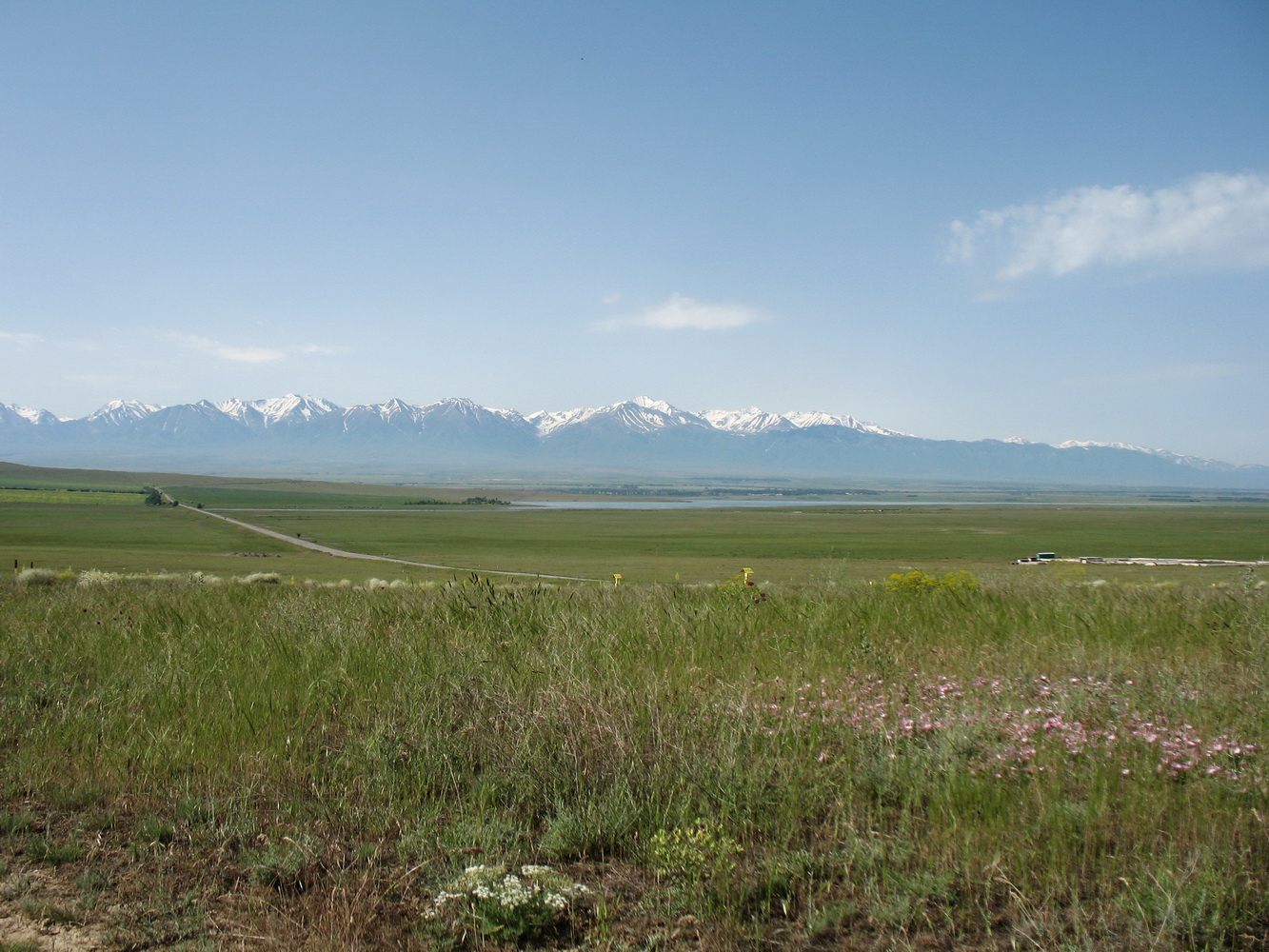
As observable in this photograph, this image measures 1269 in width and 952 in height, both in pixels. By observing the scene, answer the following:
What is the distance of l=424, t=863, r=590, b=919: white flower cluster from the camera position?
314cm

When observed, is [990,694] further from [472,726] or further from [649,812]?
[472,726]

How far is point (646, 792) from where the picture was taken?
4047 millimetres

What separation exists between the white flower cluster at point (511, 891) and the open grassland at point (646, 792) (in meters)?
0.02

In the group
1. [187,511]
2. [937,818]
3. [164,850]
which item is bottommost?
[187,511]

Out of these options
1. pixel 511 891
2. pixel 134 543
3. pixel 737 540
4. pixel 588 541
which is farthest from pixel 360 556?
pixel 511 891

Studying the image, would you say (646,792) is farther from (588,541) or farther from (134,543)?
(588,541)

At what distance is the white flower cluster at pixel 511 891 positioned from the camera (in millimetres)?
3137

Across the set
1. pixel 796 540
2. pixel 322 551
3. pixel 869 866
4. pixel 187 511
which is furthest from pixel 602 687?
pixel 187 511

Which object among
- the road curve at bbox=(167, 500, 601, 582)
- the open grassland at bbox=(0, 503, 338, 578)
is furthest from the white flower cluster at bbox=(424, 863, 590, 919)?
the road curve at bbox=(167, 500, 601, 582)

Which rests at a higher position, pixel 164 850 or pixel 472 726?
pixel 472 726

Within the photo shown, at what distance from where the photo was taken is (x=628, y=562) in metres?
69.5

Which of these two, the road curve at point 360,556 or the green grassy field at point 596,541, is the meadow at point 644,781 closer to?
the green grassy field at point 596,541

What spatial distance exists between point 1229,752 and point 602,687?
11.7 ft

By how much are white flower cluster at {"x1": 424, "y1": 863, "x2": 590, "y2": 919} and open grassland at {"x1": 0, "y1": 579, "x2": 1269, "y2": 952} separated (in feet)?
0.05
